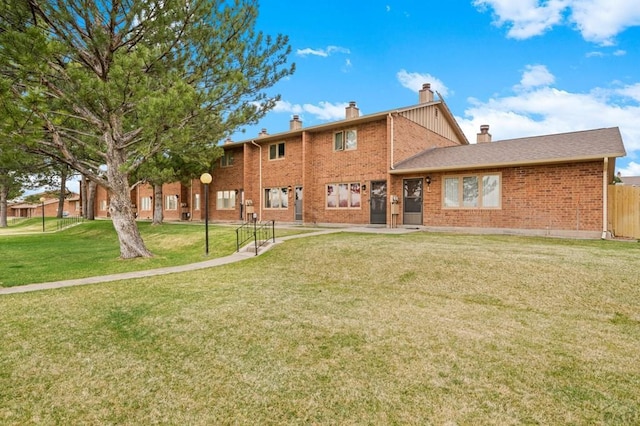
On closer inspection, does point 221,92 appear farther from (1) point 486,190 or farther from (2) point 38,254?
(1) point 486,190

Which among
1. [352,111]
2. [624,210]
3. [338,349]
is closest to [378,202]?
[352,111]

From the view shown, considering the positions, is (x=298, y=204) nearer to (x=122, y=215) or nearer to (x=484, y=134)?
(x=122, y=215)

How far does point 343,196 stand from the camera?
1897 centimetres

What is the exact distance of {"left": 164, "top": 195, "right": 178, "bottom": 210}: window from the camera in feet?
97.2

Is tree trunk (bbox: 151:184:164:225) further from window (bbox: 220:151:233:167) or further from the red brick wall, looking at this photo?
the red brick wall

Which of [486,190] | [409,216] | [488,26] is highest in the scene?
[488,26]

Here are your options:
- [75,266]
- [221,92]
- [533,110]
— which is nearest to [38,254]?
[75,266]

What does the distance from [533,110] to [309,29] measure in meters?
13.1

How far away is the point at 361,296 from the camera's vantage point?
6719 mm

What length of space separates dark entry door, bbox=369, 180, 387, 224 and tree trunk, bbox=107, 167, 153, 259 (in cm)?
1045

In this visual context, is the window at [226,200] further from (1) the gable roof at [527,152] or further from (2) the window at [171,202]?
(1) the gable roof at [527,152]

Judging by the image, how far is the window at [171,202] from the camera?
29628mm

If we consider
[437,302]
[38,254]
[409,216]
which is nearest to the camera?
[437,302]

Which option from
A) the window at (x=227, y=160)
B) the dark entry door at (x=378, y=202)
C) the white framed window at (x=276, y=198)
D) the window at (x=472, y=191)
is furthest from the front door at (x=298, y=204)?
the window at (x=472, y=191)
